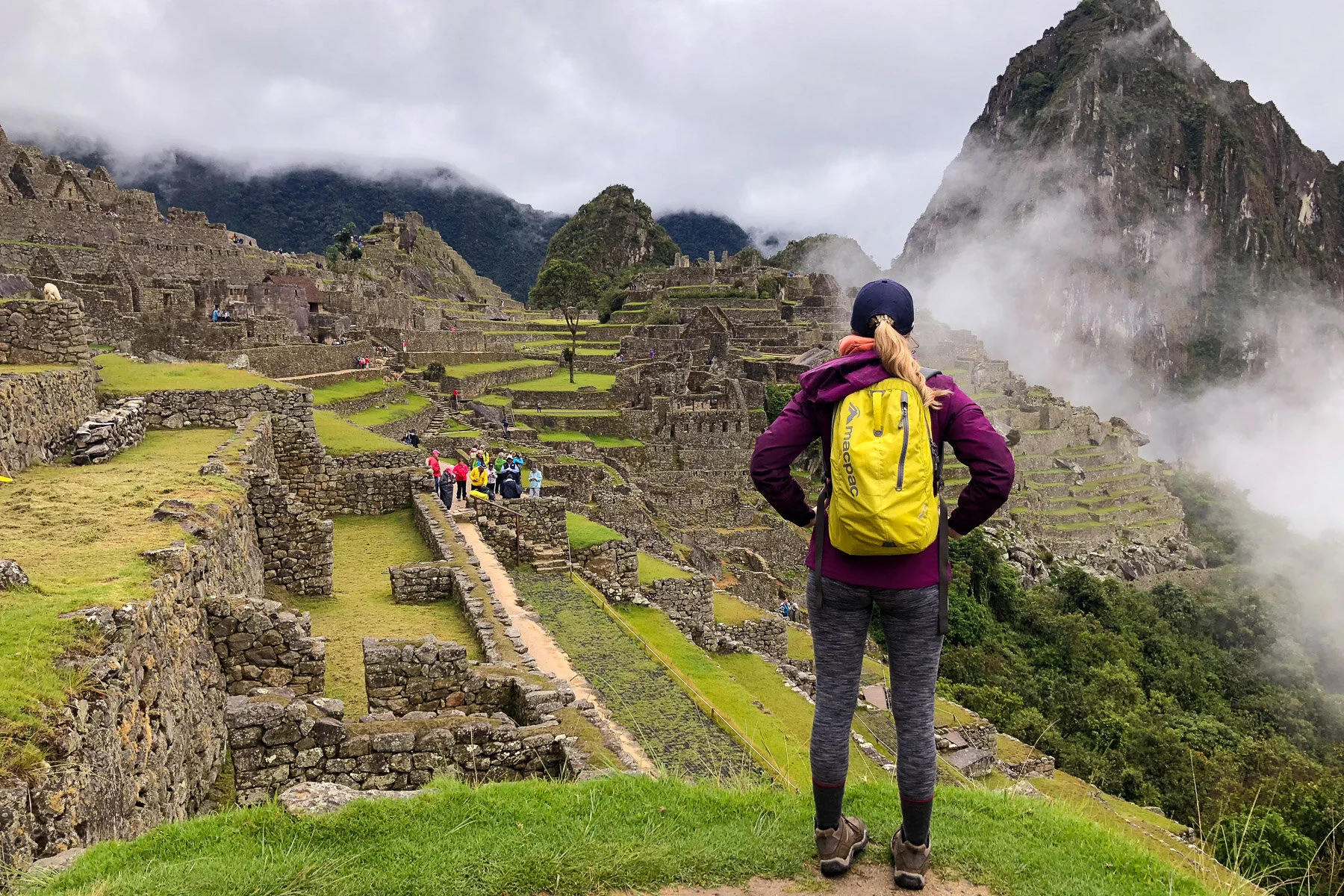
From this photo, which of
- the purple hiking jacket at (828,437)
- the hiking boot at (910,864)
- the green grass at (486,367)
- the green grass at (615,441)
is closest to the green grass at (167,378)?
the purple hiking jacket at (828,437)

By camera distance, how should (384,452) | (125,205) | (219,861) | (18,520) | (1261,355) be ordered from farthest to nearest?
(1261,355)
(125,205)
(384,452)
(18,520)
(219,861)

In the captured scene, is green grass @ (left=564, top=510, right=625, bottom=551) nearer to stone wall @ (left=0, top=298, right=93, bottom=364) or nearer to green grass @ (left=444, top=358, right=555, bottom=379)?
stone wall @ (left=0, top=298, right=93, bottom=364)

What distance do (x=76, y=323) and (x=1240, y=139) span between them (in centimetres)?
24358

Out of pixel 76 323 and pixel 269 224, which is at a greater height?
pixel 269 224

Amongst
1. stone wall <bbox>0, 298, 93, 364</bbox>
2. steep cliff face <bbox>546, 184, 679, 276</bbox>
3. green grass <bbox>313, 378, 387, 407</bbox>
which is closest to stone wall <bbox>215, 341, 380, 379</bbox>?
green grass <bbox>313, 378, 387, 407</bbox>

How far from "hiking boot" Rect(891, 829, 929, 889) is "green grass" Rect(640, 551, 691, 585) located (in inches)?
451

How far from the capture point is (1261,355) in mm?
183125

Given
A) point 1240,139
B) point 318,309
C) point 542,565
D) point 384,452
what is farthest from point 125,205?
point 1240,139

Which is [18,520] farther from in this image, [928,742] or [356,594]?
[928,742]

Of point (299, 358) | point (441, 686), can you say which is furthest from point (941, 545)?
point (299, 358)

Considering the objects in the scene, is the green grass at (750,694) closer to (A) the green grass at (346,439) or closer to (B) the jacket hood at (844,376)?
(B) the jacket hood at (844,376)

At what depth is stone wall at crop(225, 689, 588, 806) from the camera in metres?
4.62

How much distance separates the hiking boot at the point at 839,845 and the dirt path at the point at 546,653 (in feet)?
7.48

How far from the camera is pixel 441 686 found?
6.30 metres
